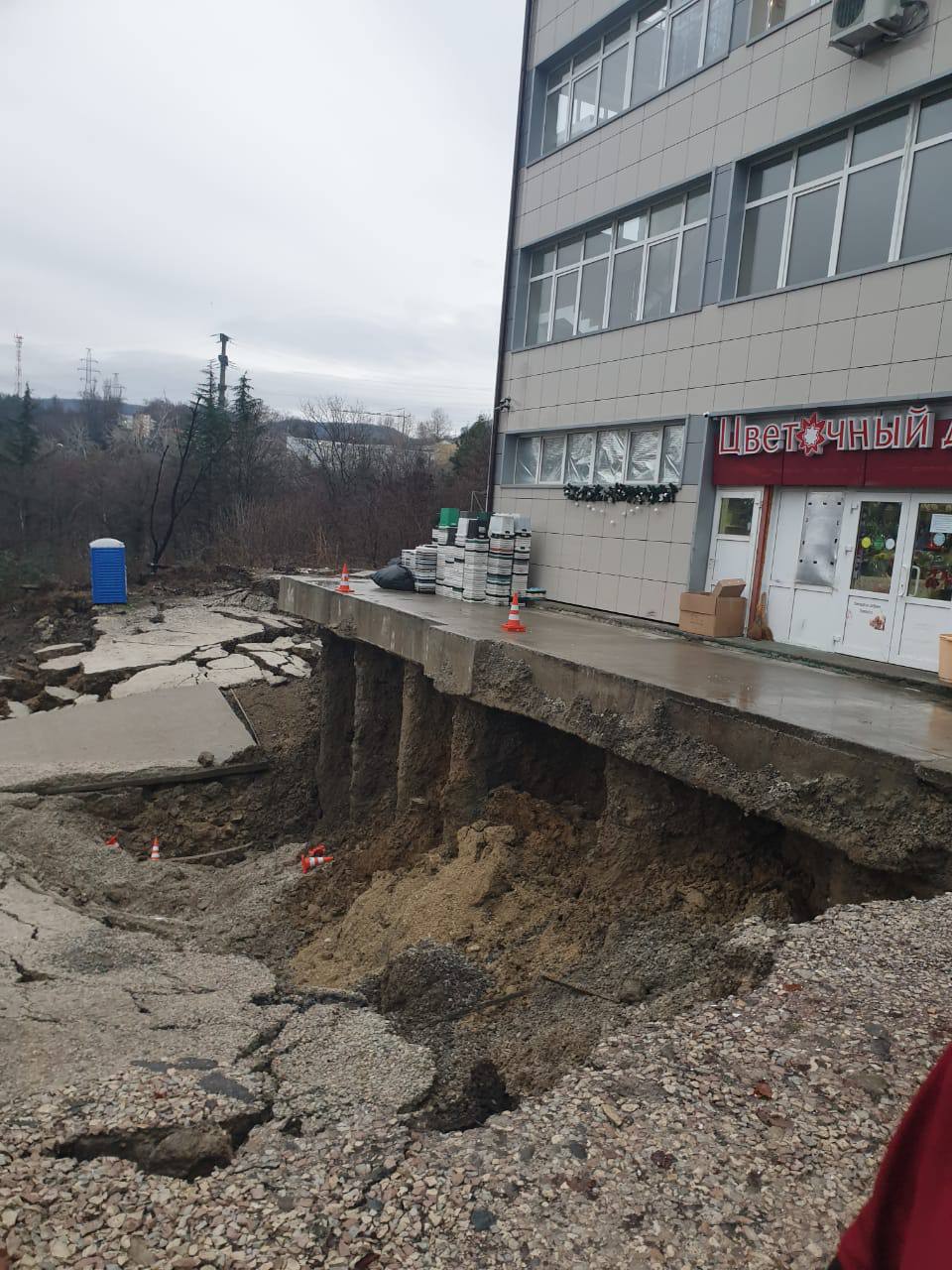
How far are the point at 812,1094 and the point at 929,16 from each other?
33.0 ft

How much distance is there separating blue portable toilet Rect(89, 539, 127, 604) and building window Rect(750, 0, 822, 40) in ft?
57.7

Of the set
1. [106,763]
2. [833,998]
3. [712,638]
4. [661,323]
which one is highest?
[661,323]

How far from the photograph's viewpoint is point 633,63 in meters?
13.0

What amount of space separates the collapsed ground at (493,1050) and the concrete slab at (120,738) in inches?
141

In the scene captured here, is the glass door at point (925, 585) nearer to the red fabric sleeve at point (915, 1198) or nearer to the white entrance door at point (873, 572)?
the white entrance door at point (873, 572)

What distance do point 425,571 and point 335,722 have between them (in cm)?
279

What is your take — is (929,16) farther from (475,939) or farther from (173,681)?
(173,681)

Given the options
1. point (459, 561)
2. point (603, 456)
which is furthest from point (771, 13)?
point (459, 561)

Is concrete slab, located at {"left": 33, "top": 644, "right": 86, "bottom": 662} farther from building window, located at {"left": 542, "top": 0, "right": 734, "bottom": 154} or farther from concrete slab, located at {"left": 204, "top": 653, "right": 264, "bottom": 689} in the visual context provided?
building window, located at {"left": 542, "top": 0, "right": 734, "bottom": 154}

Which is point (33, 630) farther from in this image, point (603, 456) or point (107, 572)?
point (603, 456)

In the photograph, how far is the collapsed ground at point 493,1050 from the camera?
2967 millimetres

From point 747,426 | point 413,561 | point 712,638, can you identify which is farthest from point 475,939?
point 413,561

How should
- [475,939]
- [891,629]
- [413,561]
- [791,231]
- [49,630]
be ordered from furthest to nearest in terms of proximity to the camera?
[49,630]
[413,561]
[791,231]
[891,629]
[475,939]

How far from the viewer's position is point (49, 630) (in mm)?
20906
